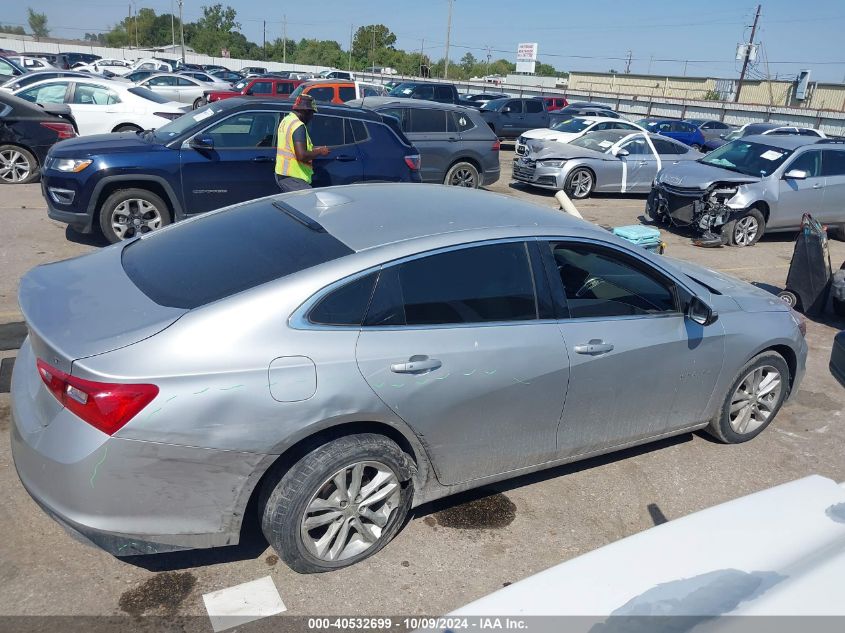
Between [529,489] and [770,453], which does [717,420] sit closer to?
[770,453]

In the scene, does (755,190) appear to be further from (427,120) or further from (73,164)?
(73,164)

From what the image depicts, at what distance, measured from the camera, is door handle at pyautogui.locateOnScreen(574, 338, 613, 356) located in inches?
145

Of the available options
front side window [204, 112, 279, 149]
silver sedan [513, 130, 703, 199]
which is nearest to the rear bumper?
front side window [204, 112, 279, 149]

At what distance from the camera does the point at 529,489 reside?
13.6 ft

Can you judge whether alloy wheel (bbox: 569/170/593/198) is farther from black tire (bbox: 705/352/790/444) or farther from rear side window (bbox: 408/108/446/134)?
black tire (bbox: 705/352/790/444)

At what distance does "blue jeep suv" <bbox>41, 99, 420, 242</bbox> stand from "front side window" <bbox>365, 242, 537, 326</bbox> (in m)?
5.19

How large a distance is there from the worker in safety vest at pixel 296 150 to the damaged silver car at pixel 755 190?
647 cm

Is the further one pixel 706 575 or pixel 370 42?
pixel 370 42

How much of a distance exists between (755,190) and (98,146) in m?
9.29

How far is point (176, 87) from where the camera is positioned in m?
21.7

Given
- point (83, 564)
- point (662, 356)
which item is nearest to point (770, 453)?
point (662, 356)

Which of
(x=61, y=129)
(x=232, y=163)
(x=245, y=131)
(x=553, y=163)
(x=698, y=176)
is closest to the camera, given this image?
(x=232, y=163)

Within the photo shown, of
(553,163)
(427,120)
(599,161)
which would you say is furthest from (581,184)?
(427,120)

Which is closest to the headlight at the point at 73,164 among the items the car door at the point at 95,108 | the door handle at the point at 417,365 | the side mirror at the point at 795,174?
the door handle at the point at 417,365
